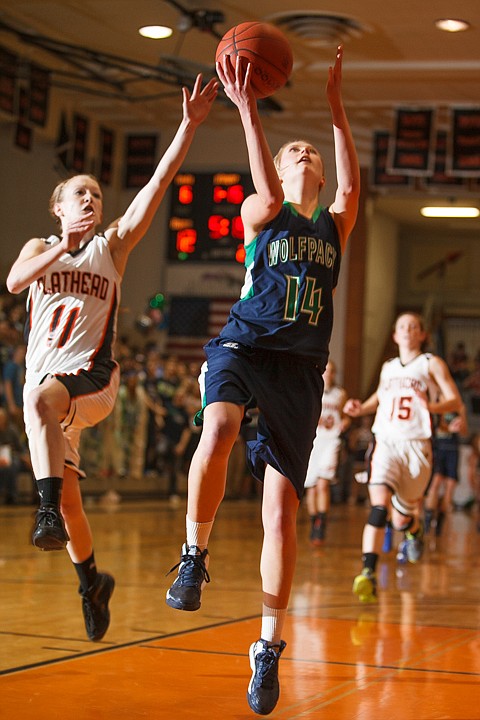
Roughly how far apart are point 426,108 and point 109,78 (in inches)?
195

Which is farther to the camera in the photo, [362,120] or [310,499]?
[362,120]

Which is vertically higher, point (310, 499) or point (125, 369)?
point (125, 369)

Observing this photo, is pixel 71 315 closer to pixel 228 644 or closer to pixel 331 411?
pixel 228 644

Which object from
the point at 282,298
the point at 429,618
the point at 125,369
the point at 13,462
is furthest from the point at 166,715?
the point at 125,369

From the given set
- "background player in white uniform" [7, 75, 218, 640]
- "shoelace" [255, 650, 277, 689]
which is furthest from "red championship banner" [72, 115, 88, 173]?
"shoelace" [255, 650, 277, 689]

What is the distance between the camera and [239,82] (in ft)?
12.1

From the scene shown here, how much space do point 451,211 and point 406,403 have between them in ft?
56.5

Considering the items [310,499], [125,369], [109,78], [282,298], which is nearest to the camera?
[282,298]

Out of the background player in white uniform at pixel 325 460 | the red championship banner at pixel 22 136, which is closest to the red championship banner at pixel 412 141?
the red championship banner at pixel 22 136

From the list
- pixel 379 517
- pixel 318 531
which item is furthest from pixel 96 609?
pixel 318 531

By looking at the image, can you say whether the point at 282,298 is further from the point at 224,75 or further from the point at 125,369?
the point at 125,369

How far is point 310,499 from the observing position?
36.0 feet

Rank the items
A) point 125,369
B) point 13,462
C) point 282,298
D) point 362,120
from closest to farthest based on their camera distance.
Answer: point 282,298
point 13,462
point 125,369
point 362,120

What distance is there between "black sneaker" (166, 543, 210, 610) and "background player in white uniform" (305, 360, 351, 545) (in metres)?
6.80
